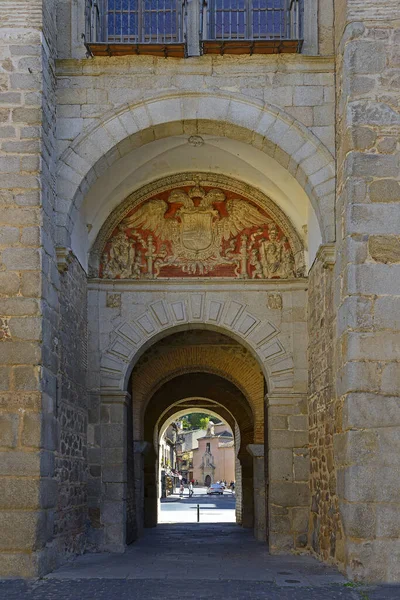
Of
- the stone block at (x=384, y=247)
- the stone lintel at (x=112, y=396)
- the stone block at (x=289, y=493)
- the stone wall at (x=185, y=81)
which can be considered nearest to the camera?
the stone block at (x=384, y=247)

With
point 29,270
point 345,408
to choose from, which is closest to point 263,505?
point 345,408

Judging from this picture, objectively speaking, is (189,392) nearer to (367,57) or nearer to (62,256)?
(62,256)

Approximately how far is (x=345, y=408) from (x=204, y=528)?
8693mm

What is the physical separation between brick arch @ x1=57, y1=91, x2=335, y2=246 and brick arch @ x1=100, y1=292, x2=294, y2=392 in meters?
2.16

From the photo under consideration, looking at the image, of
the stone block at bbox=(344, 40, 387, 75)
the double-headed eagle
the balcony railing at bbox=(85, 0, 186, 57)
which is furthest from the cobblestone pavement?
the balcony railing at bbox=(85, 0, 186, 57)

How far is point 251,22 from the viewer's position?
9945mm

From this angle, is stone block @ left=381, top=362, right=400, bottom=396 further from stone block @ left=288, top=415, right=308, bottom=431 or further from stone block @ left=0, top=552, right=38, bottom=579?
stone block @ left=0, top=552, right=38, bottom=579

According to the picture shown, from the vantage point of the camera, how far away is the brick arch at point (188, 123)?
9445mm

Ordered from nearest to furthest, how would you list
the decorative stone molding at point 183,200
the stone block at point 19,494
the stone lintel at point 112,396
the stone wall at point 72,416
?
1. the stone block at point 19,494
2. the stone wall at point 72,416
3. the stone lintel at point 112,396
4. the decorative stone molding at point 183,200

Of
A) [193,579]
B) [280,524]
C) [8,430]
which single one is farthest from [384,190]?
[280,524]

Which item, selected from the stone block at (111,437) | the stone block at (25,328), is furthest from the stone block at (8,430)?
the stone block at (111,437)

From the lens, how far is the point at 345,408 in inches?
314

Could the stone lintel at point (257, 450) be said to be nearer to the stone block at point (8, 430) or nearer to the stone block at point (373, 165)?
the stone block at point (8, 430)

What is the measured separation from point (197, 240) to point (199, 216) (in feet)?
1.13
